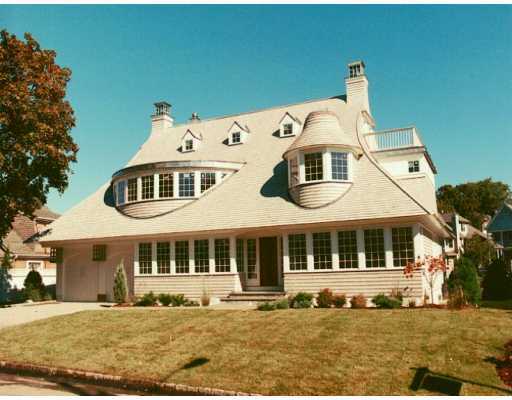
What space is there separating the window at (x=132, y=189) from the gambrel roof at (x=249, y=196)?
46.9 inches

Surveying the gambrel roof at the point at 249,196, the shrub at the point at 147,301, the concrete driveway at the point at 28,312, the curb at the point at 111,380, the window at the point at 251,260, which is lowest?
the curb at the point at 111,380

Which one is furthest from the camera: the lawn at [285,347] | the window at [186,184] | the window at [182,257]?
the window at [186,184]

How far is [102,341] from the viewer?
46.1 feet

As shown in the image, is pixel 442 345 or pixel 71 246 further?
pixel 71 246

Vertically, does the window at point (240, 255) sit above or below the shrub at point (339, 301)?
above

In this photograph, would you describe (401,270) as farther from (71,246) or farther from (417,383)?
(71,246)

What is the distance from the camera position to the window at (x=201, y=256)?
74.3ft

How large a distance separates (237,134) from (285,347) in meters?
18.3

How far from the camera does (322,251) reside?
796 inches

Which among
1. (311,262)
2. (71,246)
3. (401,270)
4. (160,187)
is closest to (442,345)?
(401,270)

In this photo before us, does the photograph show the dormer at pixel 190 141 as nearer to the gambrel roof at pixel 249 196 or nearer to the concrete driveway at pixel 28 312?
the gambrel roof at pixel 249 196

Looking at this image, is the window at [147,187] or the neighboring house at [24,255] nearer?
the window at [147,187]

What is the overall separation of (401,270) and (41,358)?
13.3 metres

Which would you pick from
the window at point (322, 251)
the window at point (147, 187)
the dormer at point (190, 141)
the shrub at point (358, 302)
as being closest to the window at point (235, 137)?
the dormer at point (190, 141)
